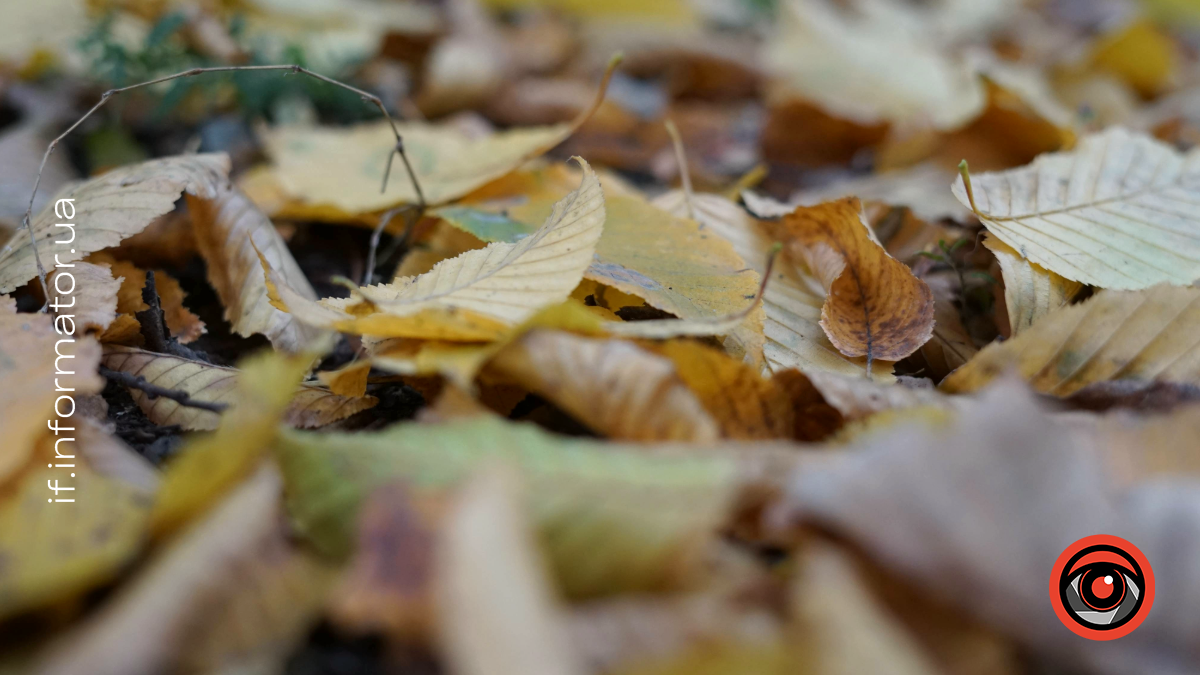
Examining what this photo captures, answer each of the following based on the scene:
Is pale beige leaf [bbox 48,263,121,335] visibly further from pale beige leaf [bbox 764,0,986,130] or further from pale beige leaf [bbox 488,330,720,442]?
pale beige leaf [bbox 764,0,986,130]

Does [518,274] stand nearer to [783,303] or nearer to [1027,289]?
[783,303]

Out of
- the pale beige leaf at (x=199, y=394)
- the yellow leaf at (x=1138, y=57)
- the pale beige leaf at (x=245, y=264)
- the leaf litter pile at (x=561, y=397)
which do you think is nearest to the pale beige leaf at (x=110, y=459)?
the leaf litter pile at (x=561, y=397)

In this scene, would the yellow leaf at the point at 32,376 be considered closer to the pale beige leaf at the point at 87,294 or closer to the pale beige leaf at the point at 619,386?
the pale beige leaf at the point at 87,294

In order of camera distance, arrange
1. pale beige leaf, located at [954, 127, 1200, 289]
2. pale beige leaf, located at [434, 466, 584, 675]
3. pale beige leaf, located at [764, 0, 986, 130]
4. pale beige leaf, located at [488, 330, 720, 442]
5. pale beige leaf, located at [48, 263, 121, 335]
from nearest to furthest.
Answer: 1. pale beige leaf, located at [434, 466, 584, 675]
2. pale beige leaf, located at [488, 330, 720, 442]
3. pale beige leaf, located at [48, 263, 121, 335]
4. pale beige leaf, located at [954, 127, 1200, 289]
5. pale beige leaf, located at [764, 0, 986, 130]

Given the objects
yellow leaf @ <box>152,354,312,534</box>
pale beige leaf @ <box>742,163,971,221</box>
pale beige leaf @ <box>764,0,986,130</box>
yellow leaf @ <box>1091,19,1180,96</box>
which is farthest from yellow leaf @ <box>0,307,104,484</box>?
yellow leaf @ <box>1091,19,1180,96</box>

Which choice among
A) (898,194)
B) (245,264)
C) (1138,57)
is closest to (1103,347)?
(898,194)

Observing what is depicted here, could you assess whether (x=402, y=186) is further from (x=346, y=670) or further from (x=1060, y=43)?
(x=1060, y=43)
